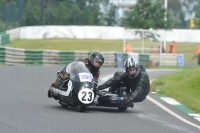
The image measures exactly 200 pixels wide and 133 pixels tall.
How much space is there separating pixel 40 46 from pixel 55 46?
1332 mm

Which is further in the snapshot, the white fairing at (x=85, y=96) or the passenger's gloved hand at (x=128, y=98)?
the passenger's gloved hand at (x=128, y=98)

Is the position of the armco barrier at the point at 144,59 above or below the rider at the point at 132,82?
below

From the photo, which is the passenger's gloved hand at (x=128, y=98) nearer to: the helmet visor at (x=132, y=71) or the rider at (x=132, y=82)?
the rider at (x=132, y=82)

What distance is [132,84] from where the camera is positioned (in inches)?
515

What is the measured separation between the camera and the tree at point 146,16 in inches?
1871

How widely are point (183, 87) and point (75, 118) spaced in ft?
22.8

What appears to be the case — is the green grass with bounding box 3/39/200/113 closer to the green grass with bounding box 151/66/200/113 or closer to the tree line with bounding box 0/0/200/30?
the green grass with bounding box 151/66/200/113

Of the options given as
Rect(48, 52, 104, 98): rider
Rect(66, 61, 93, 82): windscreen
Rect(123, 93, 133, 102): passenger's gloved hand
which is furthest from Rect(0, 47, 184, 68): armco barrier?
Rect(123, 93, 133, 102): passenger's gloved hand

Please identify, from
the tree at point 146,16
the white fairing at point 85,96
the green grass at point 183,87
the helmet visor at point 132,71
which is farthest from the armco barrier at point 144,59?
the white fairing at point 85,96

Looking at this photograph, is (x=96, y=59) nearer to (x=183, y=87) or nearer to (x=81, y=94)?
(x=81, y=94)

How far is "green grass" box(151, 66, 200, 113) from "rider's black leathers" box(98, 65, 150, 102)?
146cm

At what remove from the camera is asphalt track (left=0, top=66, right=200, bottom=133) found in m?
10.0

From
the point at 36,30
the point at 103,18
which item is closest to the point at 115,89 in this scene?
the point at 36,30

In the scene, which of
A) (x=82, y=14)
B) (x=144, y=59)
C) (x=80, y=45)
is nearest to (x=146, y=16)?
(x=80, y=45)
